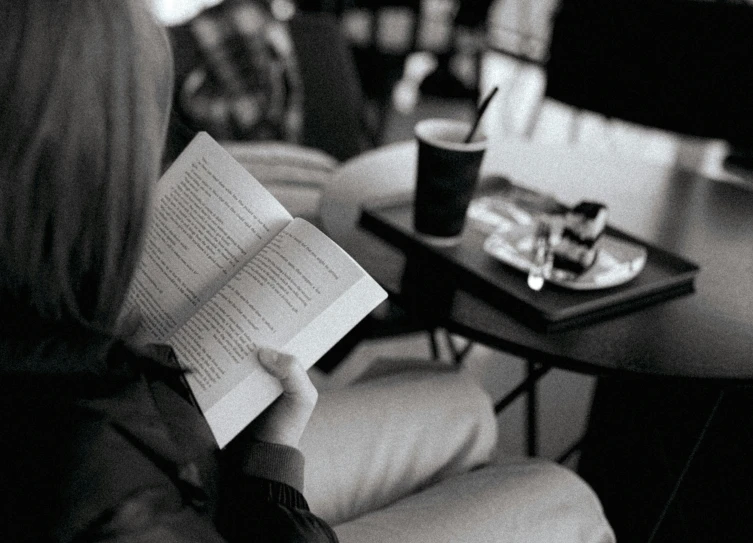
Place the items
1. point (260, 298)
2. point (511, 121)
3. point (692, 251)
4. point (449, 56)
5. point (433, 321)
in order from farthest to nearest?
point (511, 121), point (449, 56), point (692, 251), point (433, 321), point (260, 298)

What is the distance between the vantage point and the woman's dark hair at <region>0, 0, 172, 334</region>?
0.50 metres

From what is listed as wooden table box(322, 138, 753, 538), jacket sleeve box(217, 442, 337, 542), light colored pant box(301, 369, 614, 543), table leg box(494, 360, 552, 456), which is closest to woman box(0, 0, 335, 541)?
jacket sleeve box(217, 442, 337, 542)

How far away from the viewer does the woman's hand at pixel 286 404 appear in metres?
0.65

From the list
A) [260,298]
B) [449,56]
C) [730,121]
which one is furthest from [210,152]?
[449,56]

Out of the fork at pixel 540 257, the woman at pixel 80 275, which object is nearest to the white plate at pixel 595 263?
the fork at pixel 540 257

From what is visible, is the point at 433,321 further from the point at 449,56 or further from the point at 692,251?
the point at 449,56

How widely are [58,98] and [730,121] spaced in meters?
1.64

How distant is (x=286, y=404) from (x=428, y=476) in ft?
0.91

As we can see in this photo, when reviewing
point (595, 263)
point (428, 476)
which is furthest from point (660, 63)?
point (428, 476)

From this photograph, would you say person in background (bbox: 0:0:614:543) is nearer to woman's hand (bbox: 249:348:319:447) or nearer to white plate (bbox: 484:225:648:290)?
woman's hand (bbox: 249:348:319:447)

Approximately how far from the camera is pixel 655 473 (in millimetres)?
1087

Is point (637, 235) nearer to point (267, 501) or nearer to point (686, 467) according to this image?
point (686, 467)

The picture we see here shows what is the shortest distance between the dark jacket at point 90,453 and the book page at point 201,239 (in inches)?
5.2

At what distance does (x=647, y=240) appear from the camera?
1066 millimetres
